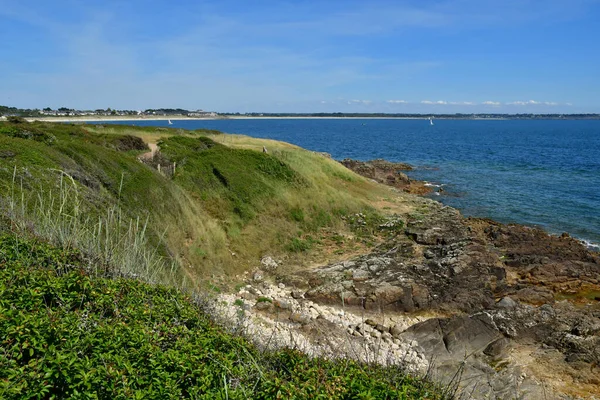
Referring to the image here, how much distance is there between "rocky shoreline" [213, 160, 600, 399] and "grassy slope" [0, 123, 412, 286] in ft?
7.37

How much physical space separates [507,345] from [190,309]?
10.5m

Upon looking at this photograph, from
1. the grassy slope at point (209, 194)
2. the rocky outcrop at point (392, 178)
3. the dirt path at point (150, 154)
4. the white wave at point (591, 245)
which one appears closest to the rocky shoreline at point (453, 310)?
the white wave at point (591, 245)

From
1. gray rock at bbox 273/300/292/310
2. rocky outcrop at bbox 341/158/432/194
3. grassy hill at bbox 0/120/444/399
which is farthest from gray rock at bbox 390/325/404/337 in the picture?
rocky outcrop at bbox 341/158/432/194

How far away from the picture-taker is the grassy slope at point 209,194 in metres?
17.7

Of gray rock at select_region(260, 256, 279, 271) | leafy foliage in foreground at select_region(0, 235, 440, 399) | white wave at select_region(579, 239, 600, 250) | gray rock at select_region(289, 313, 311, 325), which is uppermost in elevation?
leafy foliage in foreground at select_region(0, 235, 440, 399)

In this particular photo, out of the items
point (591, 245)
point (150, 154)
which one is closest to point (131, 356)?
point (150, 154)

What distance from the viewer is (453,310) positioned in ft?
54.1

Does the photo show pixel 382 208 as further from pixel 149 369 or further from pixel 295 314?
pixel 149 369

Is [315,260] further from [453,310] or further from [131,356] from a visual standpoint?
[131,356]

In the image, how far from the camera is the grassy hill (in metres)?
5.72

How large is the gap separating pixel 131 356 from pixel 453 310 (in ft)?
43.4

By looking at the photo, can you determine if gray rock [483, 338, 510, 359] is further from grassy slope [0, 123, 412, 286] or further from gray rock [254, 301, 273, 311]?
grassy slope [0, 123, 412, 286]

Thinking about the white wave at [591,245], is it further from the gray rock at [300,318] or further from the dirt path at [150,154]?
the dirt path at [150,154]

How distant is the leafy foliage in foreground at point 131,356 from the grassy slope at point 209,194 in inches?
279
